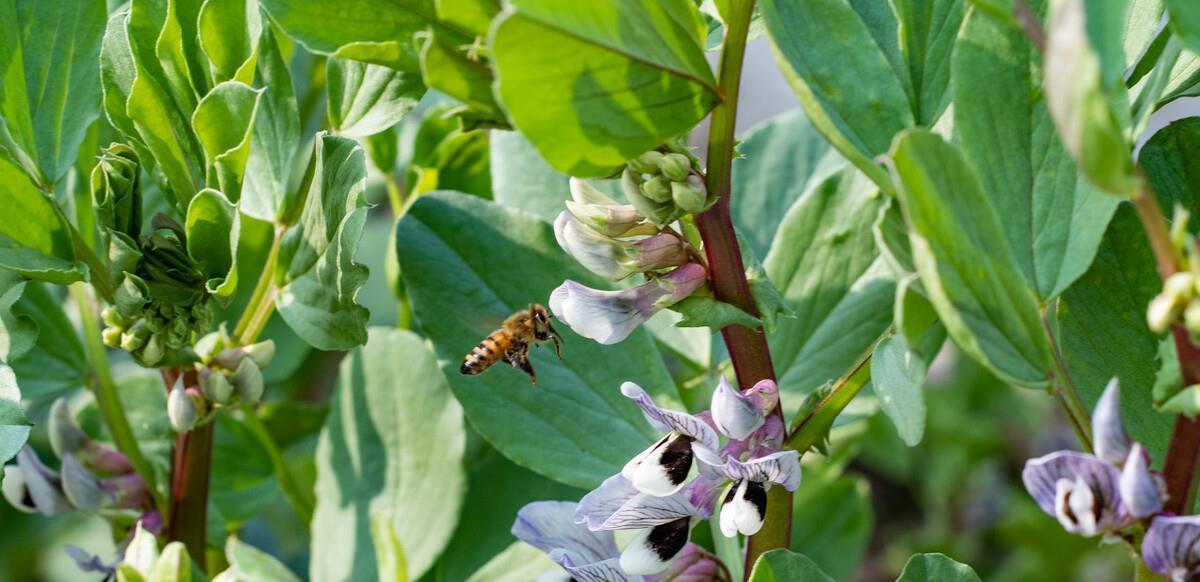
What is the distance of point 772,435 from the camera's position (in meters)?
0.60

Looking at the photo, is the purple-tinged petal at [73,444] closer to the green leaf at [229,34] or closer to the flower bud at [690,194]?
the green leaf at [229,34]

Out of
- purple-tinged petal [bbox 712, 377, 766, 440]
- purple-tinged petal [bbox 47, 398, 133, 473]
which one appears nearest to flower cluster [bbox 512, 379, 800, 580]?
purple-tinged petal [bbox 712, 377, 766, 440]

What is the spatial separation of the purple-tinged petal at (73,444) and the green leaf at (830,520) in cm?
51

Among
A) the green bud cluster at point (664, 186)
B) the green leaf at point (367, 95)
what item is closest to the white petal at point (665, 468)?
the green bud cluster at point (664, 186)

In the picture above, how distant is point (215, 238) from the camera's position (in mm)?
669

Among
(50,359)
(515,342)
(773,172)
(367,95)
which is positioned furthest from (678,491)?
(50,359)

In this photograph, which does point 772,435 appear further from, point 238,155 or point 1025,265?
point 238,155

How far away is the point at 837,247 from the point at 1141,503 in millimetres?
332

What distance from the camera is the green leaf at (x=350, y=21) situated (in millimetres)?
573

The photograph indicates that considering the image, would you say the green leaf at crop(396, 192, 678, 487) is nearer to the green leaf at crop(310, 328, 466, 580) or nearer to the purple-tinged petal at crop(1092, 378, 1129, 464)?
the green leaf at crop(310, 328, 466, 580)

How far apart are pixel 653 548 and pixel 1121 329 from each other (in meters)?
0.25

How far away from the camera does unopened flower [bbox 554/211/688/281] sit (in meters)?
0.58

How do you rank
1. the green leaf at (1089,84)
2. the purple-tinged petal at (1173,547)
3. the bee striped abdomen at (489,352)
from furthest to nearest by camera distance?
1. the bee striped abdomen at (489,352)
2. the purple-tinged petal at (1173,547)
3. the green leaf at (1089,84)

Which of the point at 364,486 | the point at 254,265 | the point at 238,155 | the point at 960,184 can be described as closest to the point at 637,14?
the point at 960,184
